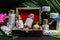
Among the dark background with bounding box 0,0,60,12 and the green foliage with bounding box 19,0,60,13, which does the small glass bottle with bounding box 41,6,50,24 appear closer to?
the green foliage with bounding box 19,0,60,13

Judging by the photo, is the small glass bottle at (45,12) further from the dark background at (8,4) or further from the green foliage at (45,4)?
the dark background at (8,4)

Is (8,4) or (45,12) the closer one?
(45,12)

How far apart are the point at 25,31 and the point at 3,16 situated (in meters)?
0.22

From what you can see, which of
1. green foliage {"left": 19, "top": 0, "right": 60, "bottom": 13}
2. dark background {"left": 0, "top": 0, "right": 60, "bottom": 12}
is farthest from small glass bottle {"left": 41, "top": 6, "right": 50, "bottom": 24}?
dark background {"left": 0, "top": 0, "right": 60, "bottom": 12}

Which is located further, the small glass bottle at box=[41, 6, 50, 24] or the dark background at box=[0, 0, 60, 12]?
the dark background at box=[0, 0, 60, 12]

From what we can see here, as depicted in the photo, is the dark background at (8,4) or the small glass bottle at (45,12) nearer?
the small glass bottle at (45,12)

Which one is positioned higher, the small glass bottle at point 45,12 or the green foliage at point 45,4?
the green foliage at point 45,4

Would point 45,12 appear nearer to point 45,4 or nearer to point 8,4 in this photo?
point 45,4

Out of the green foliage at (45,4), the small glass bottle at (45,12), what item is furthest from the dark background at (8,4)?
the small glass bottle at (45,12)

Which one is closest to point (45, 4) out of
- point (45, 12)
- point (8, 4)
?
point (45, 12)

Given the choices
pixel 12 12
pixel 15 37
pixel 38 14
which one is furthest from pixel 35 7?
pixel 15 37

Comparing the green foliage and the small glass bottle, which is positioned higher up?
the green foliage

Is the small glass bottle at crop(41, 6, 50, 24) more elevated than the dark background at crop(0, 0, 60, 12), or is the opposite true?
the dark background at crop(0, 0, 60, 12)

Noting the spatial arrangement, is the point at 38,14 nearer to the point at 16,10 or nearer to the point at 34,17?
the point at 34,17
